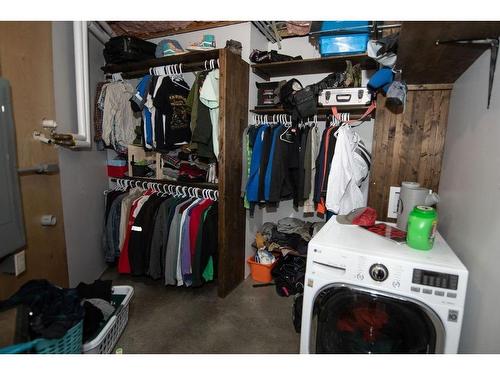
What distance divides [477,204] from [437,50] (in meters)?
0.74

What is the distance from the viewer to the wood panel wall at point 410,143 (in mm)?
1840

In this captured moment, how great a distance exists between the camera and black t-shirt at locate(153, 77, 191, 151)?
212cm

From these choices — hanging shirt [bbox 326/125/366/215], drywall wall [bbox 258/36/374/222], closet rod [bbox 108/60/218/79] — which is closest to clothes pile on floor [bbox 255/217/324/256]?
drywall wall [bbox 258/36/374/222]

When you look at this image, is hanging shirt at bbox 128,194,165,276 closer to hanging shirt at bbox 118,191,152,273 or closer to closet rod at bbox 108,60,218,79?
hanging shirt at bbox 118,191,152,273

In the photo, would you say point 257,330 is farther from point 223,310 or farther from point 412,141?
point 412,141

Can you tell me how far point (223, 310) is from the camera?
1.97 meters

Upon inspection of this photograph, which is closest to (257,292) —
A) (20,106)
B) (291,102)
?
(291,102)

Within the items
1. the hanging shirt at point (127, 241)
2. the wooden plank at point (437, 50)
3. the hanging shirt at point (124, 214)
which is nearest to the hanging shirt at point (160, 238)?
the hanging shirt at point (127, 241)

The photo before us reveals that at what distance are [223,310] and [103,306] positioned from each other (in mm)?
823

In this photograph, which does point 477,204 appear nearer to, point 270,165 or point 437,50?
point 437,50

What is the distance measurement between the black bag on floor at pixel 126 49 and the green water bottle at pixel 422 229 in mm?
2322

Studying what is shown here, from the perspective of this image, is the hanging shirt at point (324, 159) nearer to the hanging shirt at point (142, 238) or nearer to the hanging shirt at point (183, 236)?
the hanging shirt at point (183, 236)

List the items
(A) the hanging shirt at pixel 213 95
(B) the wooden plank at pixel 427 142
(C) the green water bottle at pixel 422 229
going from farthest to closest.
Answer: (A) the hanging shirt at pixel 213 95
(B) the wooden plank at pixel 427 142
(C) the green water bottle at pixel 422 229

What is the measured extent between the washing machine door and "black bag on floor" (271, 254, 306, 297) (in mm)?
916
